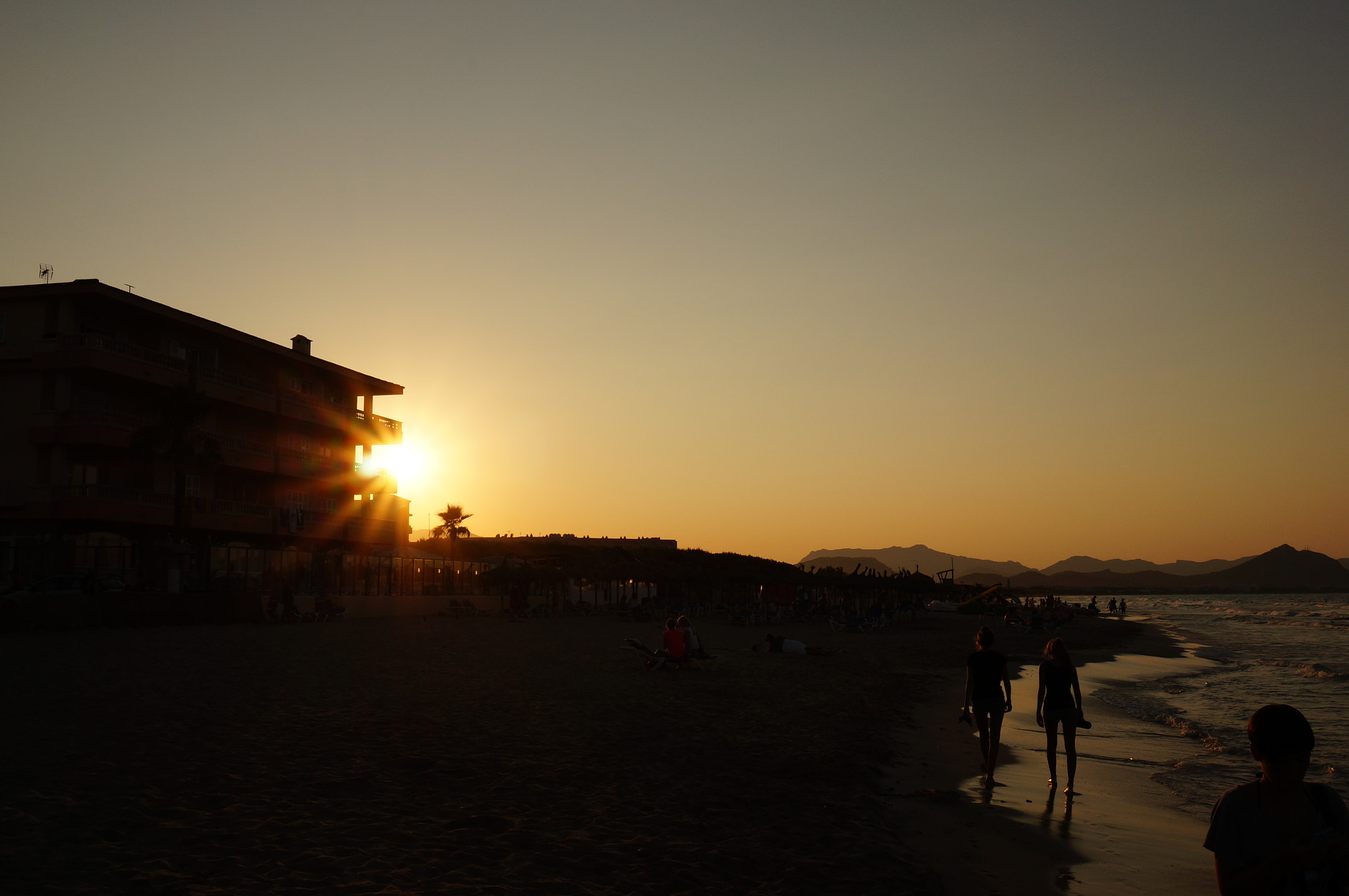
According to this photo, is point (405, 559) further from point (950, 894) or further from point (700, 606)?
point (950, 894)

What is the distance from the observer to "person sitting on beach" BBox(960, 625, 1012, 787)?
380 inches

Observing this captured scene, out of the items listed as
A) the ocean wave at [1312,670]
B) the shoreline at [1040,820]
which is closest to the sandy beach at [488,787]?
the shoreline at [1040,820]

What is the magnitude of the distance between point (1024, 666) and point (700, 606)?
90.0ft

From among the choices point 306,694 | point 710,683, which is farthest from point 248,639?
point 710,683

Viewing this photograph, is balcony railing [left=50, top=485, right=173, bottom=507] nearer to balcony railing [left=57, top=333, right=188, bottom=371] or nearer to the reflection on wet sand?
balcony railing [left=57, top=333, right=188, bottom=371]

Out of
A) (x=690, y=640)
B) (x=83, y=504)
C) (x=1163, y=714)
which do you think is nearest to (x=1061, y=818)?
(x=690, y=640)

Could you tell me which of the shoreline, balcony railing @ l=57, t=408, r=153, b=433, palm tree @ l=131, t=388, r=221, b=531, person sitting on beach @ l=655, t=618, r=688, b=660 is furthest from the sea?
balcony railing @ l=57, t=408, r=153, b=433

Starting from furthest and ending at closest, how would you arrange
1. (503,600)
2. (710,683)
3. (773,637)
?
(503,600), (773,637), (710,683)

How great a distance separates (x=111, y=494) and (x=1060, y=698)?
33.1 meters

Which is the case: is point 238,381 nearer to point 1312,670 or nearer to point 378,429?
point 378,429

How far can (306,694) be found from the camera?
1294 centimetres

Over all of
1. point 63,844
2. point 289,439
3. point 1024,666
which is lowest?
point 1024,666

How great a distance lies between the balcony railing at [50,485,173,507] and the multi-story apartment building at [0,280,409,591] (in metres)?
0.04

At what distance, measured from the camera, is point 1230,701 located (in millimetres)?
20141
